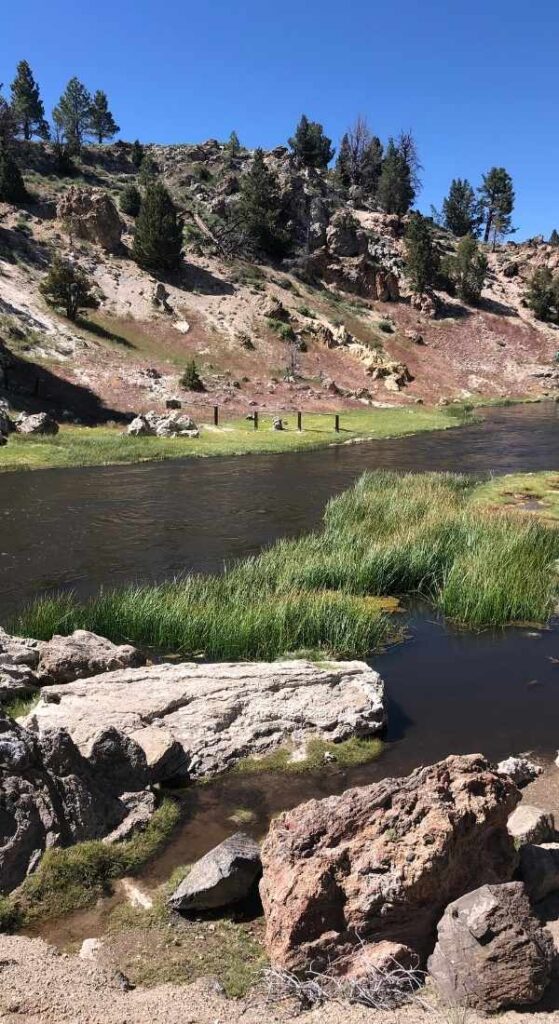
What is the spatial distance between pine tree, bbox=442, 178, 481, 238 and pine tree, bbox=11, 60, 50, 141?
80798 mm

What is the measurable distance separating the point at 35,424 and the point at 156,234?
151 ft

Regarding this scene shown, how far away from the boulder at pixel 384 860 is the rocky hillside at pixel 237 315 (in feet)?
160

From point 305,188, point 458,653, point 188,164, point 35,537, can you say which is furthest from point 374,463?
point 188,164

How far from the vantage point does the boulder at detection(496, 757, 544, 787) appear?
9633mm

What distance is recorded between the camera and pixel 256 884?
736 cm

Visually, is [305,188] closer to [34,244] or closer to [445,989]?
[34,244]

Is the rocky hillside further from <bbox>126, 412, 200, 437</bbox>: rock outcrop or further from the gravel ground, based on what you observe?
the gravel ground

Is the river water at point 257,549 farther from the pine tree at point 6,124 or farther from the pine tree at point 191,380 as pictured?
the pine tree at point 6,124

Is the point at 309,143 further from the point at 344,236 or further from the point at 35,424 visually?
the point at 35,424

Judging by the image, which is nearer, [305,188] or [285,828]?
[285,828]

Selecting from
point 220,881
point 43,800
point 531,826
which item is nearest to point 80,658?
point 43,800

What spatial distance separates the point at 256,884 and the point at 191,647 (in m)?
7.34

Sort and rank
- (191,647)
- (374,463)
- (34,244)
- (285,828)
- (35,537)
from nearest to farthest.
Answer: (285,828) < (191,647) < (35,537) < (374,463) < (34,244)

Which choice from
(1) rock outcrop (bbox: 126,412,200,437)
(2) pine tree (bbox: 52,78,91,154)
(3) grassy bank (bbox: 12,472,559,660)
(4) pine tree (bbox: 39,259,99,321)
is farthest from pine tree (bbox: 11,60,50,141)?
(3) grassy bank (bbox: 12,472,559,660)
